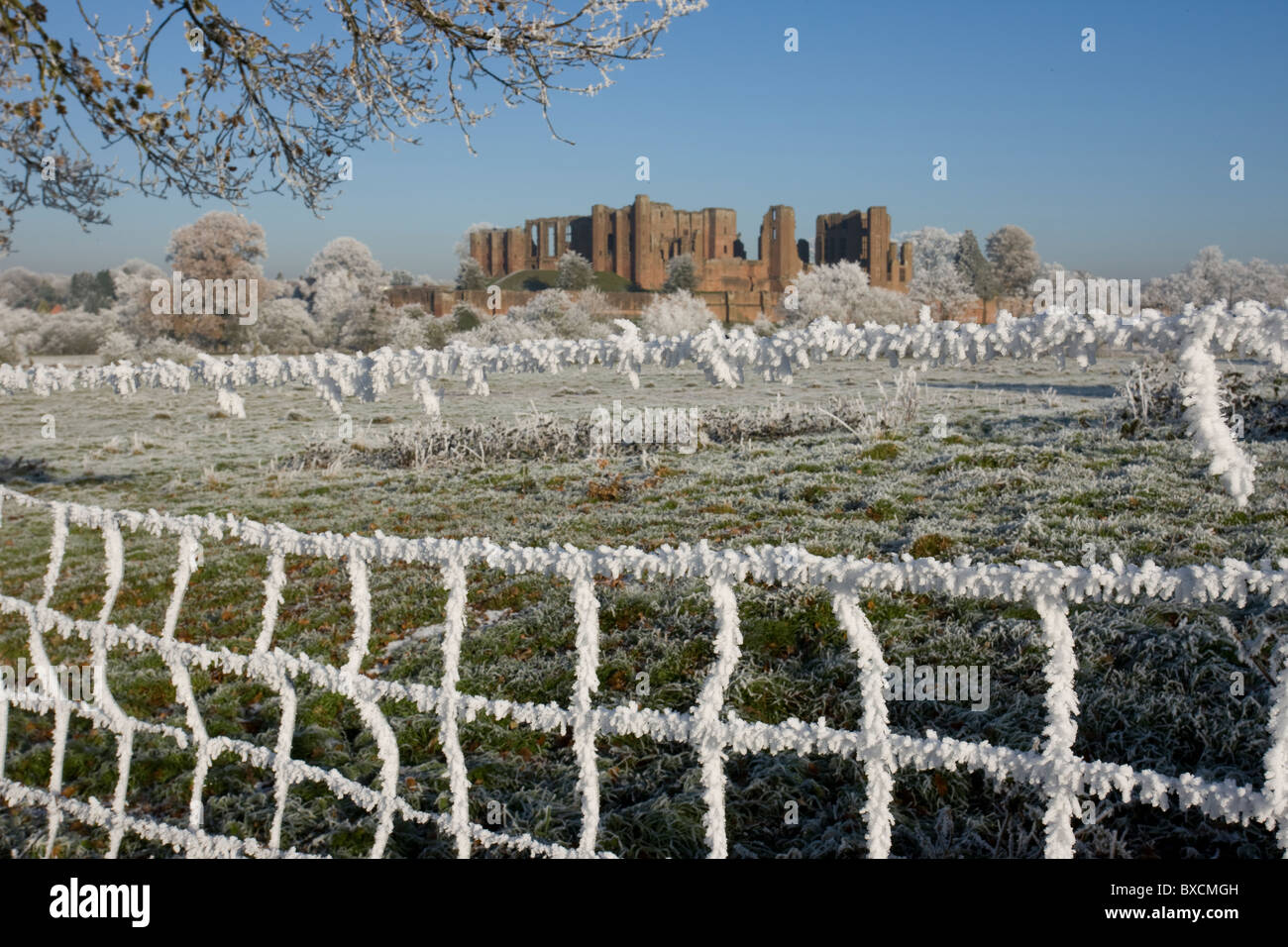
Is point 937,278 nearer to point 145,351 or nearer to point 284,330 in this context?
point 284,330

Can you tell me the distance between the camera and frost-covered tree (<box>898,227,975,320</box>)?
57.4 m

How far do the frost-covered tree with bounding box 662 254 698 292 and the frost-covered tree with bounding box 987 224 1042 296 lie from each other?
32.1m

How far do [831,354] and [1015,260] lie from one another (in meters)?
82.7

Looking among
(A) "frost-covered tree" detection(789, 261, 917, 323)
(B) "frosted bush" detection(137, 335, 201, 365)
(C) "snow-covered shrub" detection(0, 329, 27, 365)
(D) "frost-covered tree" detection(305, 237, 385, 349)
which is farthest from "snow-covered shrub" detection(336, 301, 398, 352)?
(A) "frost-covered tree" detection(789, 261, 917, 323)

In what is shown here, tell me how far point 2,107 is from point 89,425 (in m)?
14.7

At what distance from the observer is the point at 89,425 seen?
20484 millimetres

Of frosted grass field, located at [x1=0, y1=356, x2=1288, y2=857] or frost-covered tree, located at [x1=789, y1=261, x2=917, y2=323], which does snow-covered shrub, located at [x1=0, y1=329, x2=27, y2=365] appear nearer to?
frosted grass field, located at [x1=0, y1=356, x2=1288, y2=857]

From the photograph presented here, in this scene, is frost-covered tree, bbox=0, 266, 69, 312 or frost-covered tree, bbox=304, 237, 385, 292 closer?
frost-covered tree, bbox=0, 266, 69, 312

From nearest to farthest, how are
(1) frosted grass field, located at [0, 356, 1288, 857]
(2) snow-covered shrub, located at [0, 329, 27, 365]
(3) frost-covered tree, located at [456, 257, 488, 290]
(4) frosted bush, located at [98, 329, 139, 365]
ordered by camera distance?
(1) frosted grass field, located at [0, 356, 1288, 857]
(2) snow-covered shrub, located at [0, 329, 27, 365]
(4) frosted bush, located at [98, 329, 139, 365]
(3) frost-covered tree, located at [456, 257, 488, 290]

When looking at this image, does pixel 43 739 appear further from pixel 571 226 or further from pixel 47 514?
pixel 571 226

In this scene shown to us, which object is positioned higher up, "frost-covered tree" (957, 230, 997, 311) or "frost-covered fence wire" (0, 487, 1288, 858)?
"frost-covered tree" (957, 230, 997, 311)

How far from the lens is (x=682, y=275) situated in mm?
90438

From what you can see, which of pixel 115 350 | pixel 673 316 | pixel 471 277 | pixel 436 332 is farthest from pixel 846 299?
pixel 115 350
